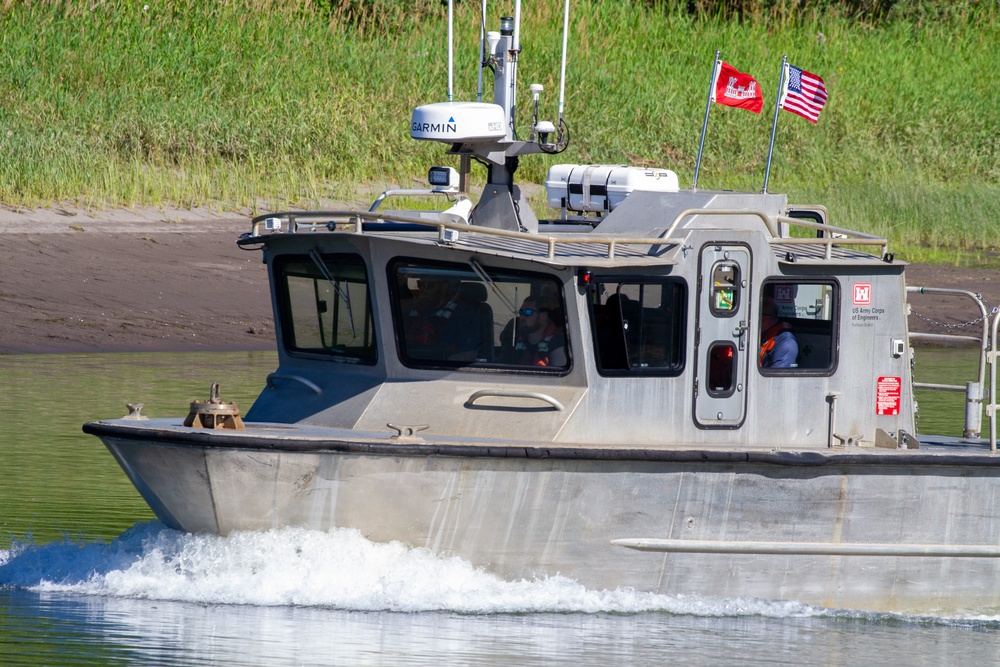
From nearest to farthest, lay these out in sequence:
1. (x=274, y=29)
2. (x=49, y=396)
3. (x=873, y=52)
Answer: (x=49, y=396) < (x=274, y=29) < (x=873, y=52)

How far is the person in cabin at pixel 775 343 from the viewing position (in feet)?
27.2

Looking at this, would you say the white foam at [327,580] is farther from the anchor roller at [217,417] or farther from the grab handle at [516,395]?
the grab handle at [516,395]

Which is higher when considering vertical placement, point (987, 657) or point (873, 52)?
point (873, 52)

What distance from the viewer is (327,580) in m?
7.87

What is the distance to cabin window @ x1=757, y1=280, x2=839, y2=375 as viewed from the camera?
829cm

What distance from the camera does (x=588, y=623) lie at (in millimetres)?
8094

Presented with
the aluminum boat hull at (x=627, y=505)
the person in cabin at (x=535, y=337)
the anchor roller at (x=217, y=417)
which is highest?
the person in cabin at (x=535, y=337)

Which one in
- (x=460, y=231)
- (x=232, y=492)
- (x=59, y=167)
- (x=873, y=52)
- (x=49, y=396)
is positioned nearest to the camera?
(x=232, y=492)

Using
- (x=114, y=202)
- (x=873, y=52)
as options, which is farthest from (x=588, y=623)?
(x=873, y=52)

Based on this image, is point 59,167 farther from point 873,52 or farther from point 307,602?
point 873,52

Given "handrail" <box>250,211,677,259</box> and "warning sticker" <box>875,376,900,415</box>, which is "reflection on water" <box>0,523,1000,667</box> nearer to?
"warning sticker" <box>875,376,900,415</box>

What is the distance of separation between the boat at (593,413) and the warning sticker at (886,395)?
12 millimetres

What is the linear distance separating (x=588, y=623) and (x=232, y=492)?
6.35 feet

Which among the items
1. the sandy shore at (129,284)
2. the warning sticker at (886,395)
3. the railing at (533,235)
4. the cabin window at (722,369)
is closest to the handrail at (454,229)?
the railing at (533,235)
